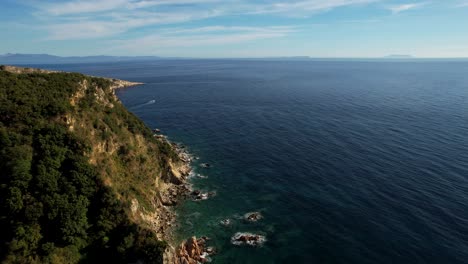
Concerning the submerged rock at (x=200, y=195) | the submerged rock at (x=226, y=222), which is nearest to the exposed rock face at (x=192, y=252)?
the submerged rock at (x=226, y=222)

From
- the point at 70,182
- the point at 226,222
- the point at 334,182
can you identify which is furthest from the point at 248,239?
the point at 70,182

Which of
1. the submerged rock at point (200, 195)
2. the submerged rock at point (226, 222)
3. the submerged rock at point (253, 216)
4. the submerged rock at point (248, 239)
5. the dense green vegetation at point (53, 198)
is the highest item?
the dense green vegetation at point (53, 198)

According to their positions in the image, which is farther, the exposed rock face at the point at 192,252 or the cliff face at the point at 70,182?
the exposed rock face at the point at 192,252

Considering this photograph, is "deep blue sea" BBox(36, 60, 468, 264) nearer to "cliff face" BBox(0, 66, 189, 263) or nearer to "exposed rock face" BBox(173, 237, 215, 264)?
"exposed rock face" BBox(173, 237, 215, 264)

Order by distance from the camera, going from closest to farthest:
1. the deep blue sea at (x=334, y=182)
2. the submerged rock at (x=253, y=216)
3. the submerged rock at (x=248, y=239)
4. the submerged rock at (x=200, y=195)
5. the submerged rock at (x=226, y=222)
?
the deep blue sea at (x=334, y=182) < the submerged rock at (x=248, y=239) < the submerged rock at (x=226, y=222) < the submerged rock at (x=253, y=216) < the submerged rock at (x=200, y=195)

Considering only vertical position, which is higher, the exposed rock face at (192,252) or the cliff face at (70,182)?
the cliff face at (70,182)

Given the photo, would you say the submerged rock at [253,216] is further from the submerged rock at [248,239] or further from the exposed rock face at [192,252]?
the exposed rock face at [192,252]

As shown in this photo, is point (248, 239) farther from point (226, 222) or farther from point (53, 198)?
point (53, 198)
